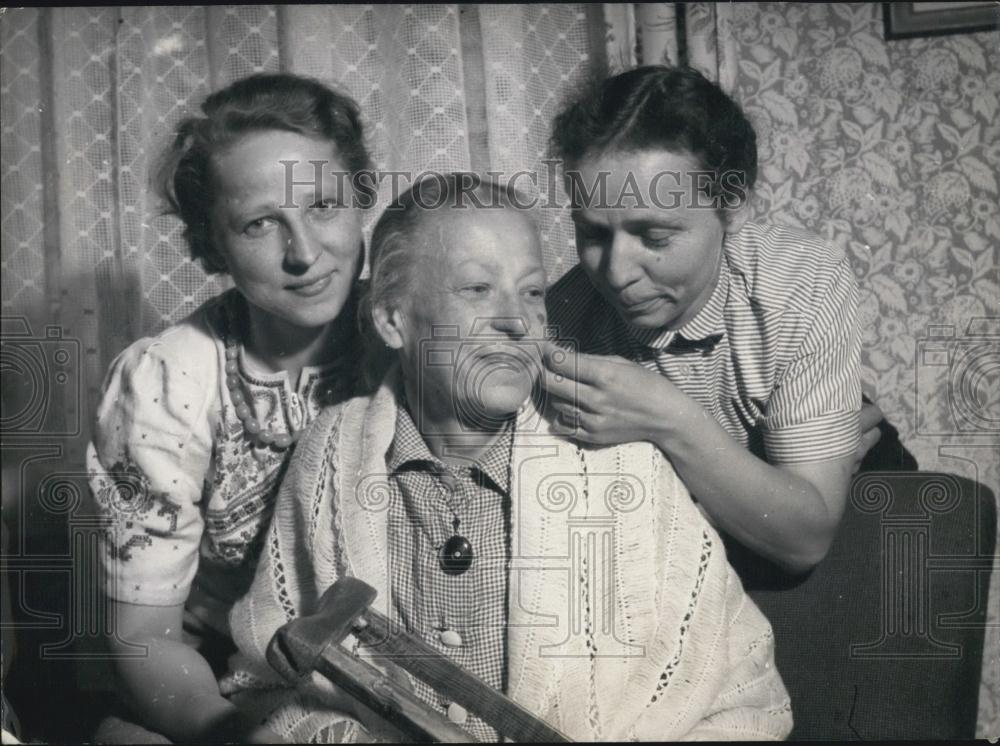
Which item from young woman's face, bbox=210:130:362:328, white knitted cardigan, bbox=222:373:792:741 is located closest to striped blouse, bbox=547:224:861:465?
white knitted cardigan, bbox=222:373:792:741

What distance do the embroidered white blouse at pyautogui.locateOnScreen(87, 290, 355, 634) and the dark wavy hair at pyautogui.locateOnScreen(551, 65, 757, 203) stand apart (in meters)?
0.36

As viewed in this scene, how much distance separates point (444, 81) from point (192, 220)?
0.33 m

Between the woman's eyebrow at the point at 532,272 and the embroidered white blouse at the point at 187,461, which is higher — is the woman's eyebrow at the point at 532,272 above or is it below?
above

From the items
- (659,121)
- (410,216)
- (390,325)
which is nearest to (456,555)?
(390,325)

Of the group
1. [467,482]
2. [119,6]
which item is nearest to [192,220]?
[119,6]

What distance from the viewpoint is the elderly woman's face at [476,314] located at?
0.91 meters

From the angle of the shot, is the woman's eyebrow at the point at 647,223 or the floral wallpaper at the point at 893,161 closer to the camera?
the woman's eyebrow at the point at 647,223

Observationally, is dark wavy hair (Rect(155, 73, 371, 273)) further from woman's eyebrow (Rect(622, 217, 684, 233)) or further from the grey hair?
woman's eyebrow (Rect(622, 217, 684, 233))

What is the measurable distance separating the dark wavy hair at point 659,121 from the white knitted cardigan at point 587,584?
294mm

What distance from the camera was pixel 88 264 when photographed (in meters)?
1.05

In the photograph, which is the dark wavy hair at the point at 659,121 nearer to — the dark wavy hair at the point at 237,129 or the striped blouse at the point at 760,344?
the striped blouse at the point at 760,344

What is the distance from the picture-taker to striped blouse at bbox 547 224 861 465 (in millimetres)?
966

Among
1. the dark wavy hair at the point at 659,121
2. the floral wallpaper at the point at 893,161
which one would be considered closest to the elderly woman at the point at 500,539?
the dark wavy hair at the point at 659,121

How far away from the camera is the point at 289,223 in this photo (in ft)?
3.13
